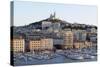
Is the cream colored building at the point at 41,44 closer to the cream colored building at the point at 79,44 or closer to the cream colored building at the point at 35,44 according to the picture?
the cream colored building at the point at 35,44

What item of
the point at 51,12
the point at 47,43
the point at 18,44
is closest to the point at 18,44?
the point at 18,44

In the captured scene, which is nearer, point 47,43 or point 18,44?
point 18,44

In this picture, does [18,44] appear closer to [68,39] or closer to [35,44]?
[35,44]

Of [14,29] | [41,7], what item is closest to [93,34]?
[41,7]

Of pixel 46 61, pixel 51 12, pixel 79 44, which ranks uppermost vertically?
pixel 51 12

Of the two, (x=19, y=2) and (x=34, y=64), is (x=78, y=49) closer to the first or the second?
(x=34, y=64)

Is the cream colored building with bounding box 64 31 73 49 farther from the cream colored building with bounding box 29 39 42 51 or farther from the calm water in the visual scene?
the cream colored building with bounding box 29 39 42 51
